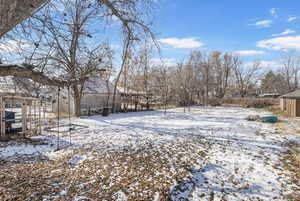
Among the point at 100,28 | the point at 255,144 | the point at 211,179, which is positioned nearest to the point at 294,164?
the point at 255,144

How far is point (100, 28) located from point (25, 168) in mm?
4070

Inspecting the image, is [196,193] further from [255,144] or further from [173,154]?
[255,144]

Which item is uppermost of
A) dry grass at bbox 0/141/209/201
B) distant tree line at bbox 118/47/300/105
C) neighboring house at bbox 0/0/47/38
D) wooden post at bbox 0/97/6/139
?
distant tree line at bbox 118/47/300/105

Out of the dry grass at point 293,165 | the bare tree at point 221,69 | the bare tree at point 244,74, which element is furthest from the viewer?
the bare tree at point 244,74

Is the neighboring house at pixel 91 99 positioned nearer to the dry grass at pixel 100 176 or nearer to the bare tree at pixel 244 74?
the dry grass at pixel 100 176

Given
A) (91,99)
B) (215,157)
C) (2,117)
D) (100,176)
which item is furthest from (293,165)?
(91,99)

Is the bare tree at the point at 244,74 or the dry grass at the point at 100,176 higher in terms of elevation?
the bare tree at the point at 244,74

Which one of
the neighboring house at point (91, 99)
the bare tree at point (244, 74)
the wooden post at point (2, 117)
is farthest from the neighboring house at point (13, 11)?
the bare tree at point (244, 74)

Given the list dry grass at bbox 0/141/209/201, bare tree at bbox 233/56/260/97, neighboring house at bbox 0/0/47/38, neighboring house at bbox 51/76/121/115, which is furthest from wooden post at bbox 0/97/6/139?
bare tree at bbox 233/56/260/97

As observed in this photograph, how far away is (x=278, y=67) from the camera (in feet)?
136

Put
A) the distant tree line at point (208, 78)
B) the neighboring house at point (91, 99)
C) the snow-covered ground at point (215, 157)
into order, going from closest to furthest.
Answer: the snow-covered ground at point (215, 157), the neighboring house at point (91, 99), the distant tree line at point (208, 78)

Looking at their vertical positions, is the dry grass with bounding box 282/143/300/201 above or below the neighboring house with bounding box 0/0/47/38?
below

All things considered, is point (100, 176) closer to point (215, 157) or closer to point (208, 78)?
point (215, 157)

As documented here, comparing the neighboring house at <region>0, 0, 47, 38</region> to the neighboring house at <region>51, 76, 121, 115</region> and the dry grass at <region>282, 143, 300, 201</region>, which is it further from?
the neighboring house at <region>51, 76, 121, 115</region>
